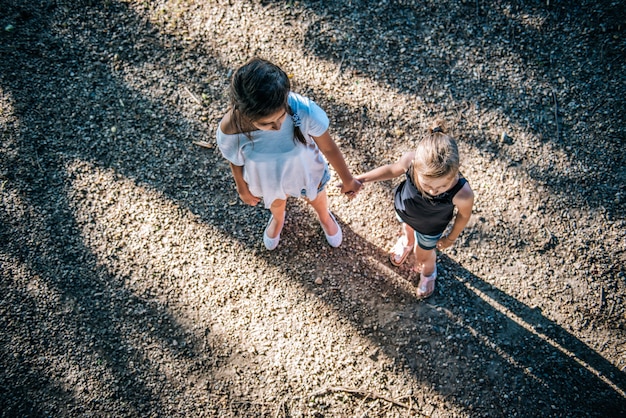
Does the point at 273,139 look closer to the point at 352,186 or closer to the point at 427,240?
the point at 352,186

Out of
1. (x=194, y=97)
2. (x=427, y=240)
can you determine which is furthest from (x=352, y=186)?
(x=194, y=97)

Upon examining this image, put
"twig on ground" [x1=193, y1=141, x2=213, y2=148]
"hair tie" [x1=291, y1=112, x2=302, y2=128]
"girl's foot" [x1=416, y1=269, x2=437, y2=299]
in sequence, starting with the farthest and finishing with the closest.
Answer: "twig on ground" [x1=193, y1=141, x2=213, y2=148] → "girl's foot" [x1=416, y1=269, x2=437, y2=299] → "hair tie" [x1=291, y1=112, x2=302, y2=128]

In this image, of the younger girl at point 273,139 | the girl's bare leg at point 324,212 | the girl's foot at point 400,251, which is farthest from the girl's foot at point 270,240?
the girl's foot at point 400,251

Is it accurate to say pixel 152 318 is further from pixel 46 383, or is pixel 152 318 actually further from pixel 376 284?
pixel 376 284

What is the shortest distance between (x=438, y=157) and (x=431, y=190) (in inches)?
9.0

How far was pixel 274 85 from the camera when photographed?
5.76ft

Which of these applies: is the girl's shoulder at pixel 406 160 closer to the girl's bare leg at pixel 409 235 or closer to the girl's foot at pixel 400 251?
the girl's bare leg at pixel 409 235

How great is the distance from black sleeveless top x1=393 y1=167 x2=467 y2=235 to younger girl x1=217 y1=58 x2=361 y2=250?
1.12 ft

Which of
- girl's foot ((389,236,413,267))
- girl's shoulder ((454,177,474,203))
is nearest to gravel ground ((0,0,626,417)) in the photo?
girl's foot ((389,236,413,267))

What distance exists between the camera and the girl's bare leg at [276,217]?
8.95ft

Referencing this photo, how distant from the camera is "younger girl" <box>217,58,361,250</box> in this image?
5.79ft

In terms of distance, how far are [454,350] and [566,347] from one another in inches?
32.1

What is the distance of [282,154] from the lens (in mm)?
2135

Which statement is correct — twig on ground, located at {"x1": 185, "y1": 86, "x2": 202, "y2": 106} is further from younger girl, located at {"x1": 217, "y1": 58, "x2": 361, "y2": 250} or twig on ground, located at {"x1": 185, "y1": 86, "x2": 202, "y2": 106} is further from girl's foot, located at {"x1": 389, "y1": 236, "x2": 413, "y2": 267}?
girl's foot, located at {"x1": 389, "y1": 236, "x2": 413, "y2": 267}
